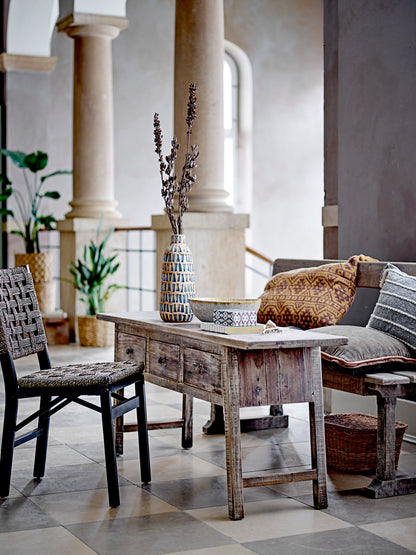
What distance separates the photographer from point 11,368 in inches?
124

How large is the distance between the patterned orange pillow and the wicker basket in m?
0.62

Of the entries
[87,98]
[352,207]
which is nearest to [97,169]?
[87,98]

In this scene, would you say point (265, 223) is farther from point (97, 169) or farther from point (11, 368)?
point (11, 368)

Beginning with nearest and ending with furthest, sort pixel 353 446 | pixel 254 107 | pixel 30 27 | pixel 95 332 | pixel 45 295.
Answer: pixel 353 446, pixel 95 332, pixel 45 295, pixel 30 27, pixel 254 107

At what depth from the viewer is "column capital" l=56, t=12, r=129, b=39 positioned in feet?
26.8

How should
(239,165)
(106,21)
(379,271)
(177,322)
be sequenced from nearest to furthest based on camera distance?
(177,322)
(379,271)
(106,21)
(239,165)

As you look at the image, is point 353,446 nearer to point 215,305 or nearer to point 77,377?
point 215,305

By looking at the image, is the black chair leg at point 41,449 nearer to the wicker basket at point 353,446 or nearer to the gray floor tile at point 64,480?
the gray floor tile at point 64,480

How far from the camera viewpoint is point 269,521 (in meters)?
2.91

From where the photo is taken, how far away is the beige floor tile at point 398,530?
8.86ft

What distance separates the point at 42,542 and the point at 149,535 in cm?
33

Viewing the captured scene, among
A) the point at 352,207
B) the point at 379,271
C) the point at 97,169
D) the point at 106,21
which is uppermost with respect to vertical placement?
the point at 106,21

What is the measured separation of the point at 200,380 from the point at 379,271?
1313mm

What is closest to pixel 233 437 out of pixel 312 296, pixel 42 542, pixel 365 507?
pixel 365 507
